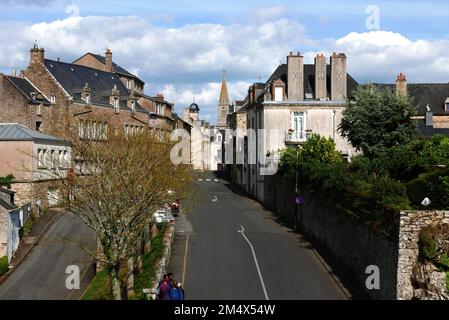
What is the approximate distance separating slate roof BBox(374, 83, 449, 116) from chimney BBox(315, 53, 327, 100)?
12.8m

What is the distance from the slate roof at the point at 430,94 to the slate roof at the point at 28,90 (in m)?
33.9

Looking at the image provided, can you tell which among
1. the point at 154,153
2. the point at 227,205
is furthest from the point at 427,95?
the point at 154,153

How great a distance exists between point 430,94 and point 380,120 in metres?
30.7

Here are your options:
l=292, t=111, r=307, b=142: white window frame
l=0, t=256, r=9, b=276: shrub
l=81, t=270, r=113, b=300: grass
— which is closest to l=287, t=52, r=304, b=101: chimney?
l=292, t=111, r=307, b=142: white window frame

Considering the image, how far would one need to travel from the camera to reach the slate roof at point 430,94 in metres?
73.5

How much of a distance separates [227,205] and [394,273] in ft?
118

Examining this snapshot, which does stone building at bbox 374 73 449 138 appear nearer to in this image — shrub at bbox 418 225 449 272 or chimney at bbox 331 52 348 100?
chimney at bbox 331 52 348 100

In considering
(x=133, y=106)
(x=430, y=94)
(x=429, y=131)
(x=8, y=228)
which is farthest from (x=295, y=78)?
(x=8, y=228)

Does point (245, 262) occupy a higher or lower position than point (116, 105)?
lower

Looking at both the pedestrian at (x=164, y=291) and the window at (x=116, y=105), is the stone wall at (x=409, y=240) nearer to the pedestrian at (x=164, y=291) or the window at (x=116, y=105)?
the pedestrian at (x=164, y=291)

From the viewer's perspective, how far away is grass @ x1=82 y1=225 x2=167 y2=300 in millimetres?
32328

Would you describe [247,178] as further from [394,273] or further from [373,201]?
[394,273]

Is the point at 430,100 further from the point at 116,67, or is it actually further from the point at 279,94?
the point at 116,67

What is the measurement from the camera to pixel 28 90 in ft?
212
